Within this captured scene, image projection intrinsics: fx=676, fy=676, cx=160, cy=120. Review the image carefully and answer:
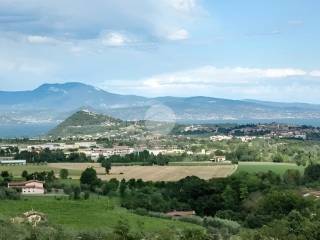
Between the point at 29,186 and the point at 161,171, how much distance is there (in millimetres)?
11941

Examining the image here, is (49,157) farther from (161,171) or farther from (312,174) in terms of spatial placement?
(312,174)

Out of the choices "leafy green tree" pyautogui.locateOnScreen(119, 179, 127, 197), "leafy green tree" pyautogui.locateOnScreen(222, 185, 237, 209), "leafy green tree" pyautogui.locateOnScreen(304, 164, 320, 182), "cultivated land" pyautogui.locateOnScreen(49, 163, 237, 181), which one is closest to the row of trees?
"cultivated land" pyautogui.locateOnScreen(49, 163, 237, 181)

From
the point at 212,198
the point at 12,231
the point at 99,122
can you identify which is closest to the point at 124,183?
the point at 212,198

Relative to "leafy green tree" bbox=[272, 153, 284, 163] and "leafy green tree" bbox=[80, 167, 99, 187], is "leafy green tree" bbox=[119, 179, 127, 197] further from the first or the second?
"leafy green tree" bbox=[272, 153, 284, 163]

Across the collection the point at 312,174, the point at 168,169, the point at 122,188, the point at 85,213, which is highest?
the point at 312,174

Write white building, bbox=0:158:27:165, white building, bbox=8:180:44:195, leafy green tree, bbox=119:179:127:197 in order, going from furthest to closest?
white building, bbox=0:158:27:165 < white building, bbox=8:180:44:195 < leafy green tree, bbox=119:179:127:197

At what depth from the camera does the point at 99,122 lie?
372 ft

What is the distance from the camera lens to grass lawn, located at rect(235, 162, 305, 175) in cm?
4744

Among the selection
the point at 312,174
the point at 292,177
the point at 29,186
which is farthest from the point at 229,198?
the point at 29,186

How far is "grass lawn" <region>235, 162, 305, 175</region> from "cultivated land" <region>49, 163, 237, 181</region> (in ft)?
2.94

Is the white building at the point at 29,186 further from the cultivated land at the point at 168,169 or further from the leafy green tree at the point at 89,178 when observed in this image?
the cultivated land at the point at 168,169

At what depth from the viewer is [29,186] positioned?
39875 mm

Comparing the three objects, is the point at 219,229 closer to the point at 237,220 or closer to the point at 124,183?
the point at 237,220

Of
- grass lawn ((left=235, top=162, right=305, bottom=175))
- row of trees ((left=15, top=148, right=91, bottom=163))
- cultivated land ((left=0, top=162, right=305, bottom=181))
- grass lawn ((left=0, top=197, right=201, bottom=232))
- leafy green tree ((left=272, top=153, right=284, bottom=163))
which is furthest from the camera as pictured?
row of trees ((left=15, top=148, right=91, bottom=163))
